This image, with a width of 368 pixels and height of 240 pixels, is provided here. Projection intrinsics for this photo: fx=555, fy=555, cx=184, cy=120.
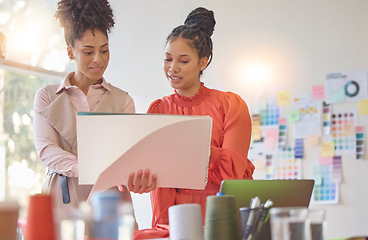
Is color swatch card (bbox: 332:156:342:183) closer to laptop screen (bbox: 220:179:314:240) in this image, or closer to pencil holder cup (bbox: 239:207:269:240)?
laptop screen (bbox: 220:179:314:240)

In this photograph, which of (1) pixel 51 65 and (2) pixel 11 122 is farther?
(1) pixel 51 65

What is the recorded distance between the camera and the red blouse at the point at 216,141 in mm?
2240

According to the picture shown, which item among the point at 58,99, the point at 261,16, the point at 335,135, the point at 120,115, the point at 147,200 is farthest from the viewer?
the point at 147,200

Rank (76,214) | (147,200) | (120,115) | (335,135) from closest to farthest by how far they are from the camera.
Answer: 1. (76,214)
2. (120,115)
3. (335,135)
4. (147,200)

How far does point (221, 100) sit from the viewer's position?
2453mm

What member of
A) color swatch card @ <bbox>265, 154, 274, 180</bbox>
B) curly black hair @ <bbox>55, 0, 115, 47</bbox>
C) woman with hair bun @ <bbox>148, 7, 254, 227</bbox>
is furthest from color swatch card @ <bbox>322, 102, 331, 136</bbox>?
curly black hair @ <bbox>55, 0, 115, 47</bbox>

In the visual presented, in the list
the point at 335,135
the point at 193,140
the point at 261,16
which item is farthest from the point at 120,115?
the point at 261,16

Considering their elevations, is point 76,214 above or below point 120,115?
below

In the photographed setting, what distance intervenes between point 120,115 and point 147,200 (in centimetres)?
298

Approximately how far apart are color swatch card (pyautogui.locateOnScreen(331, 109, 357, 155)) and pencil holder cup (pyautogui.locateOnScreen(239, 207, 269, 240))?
2652 mm

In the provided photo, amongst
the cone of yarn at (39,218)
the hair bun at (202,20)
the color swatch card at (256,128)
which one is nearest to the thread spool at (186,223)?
the cone of yarn at (39,218)

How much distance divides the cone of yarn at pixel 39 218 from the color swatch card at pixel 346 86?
132 inches

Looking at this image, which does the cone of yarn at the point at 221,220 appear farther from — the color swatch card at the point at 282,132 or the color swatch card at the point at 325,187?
the color swatch card at the point at 282,132

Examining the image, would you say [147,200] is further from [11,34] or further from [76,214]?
[76,214]
